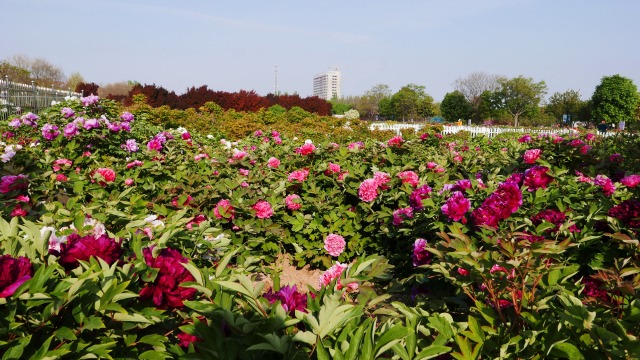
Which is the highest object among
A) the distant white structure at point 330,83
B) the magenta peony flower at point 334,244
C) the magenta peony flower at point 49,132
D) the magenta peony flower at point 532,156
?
the distant white structure at point 330,83

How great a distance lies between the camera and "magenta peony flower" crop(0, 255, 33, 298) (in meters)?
1.09

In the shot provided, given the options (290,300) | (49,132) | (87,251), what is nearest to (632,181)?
(290,300)

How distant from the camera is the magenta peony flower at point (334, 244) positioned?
3.58 meters

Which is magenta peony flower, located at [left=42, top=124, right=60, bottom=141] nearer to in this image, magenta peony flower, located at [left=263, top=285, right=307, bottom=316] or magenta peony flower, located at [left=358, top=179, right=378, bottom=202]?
magenta peony flower, located at [left=358, top=179, right=378, bottom=202]

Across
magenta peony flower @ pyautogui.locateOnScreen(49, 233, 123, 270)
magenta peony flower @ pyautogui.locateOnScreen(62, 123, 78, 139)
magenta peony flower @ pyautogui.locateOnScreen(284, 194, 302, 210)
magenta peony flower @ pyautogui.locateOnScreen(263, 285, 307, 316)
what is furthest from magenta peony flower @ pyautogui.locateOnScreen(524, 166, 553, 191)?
magenta peony flower @ pyautogui.locateOnScreen(62, 123, 78, 139)

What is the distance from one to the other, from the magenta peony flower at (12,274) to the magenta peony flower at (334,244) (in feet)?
8.37

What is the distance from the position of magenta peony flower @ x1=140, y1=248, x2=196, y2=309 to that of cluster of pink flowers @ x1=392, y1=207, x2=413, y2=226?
7.05 feet

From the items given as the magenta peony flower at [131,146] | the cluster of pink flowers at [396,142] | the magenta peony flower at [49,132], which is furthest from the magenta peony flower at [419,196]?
the magenta peony flower at [49,132]

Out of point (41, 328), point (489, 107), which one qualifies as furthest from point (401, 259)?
point (489, 107)

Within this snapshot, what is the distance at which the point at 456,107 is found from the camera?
171ft

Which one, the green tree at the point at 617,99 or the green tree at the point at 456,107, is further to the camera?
the green tree at the point at 456,107

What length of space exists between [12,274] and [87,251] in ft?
0.81

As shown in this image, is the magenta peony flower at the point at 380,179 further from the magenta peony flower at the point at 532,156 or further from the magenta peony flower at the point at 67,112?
the magenta peony flower at the point at 67,112

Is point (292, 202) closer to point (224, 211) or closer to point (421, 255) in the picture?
point (224, 211)
